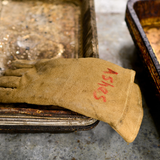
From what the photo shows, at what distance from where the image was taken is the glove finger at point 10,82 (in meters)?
1.61

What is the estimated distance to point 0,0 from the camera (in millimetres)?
2814

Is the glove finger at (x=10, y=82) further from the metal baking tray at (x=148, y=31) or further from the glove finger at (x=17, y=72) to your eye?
the metal baking tray at (x=148, y=31)

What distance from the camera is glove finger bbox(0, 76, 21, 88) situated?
5.29 ft

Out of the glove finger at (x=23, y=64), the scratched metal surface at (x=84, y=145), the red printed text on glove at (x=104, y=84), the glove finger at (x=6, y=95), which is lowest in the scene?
the scratched metal surface at (x=84, y=145)

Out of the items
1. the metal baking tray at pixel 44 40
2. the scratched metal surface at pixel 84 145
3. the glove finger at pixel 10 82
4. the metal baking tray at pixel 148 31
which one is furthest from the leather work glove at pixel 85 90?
the scratched metal surface at pixel 84 145

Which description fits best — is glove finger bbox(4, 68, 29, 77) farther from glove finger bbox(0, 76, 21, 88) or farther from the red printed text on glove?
the red printed text on glove

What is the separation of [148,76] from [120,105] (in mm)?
852

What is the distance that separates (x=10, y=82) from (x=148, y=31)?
2348 millimetres

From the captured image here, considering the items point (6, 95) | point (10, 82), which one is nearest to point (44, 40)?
point (10, 82)

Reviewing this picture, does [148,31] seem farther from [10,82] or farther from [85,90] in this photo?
[10,82]

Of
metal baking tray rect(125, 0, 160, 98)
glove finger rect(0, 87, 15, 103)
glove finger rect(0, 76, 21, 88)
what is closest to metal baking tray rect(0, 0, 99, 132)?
glove finger rect(0, 87, 15, 103)

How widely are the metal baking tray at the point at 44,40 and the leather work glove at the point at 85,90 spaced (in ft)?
0.42

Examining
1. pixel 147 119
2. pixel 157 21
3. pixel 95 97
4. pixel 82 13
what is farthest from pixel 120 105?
pixel 157 21

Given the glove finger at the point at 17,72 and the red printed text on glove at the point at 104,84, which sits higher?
the red printed text on glove at the point at 104,84
